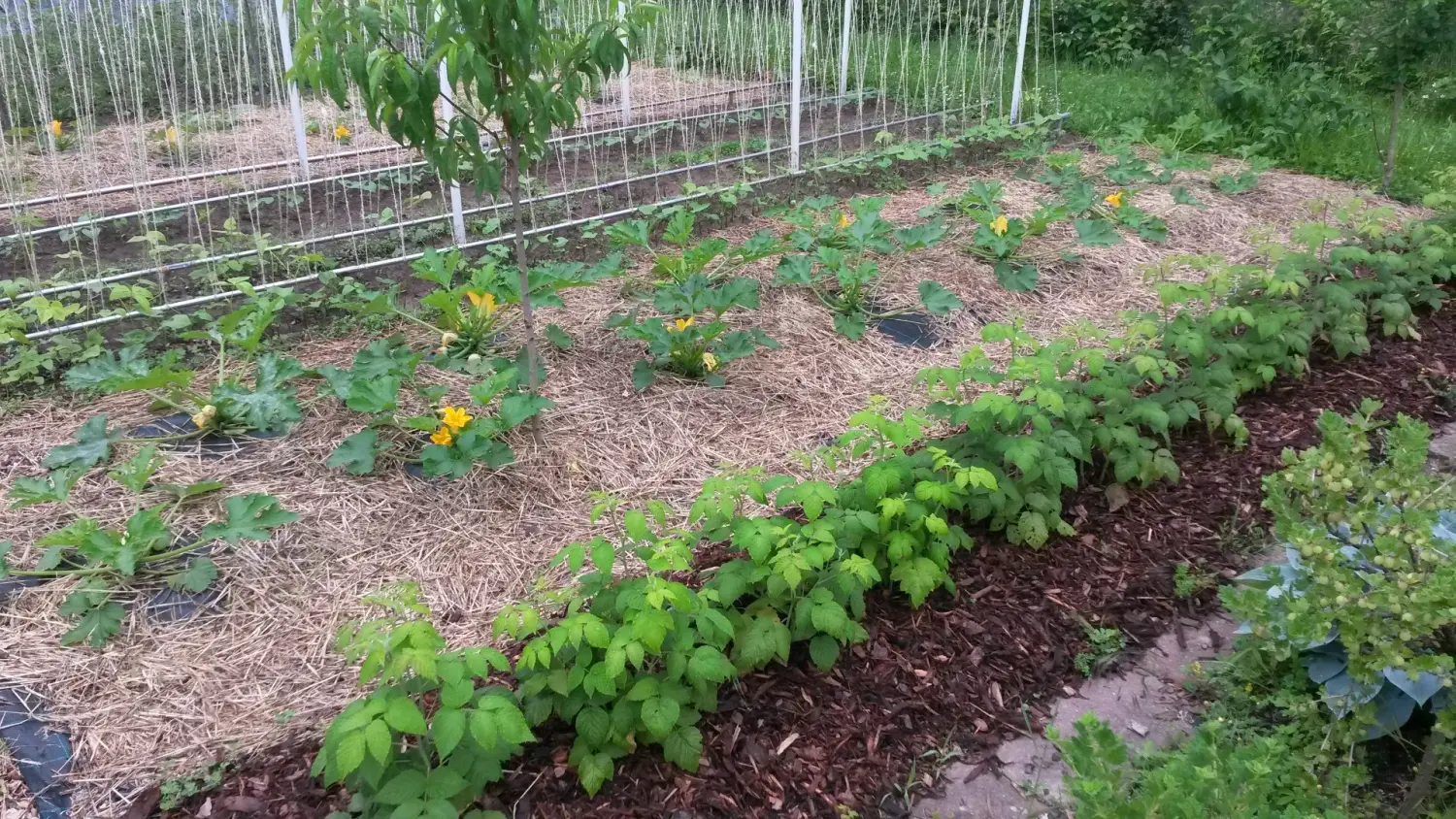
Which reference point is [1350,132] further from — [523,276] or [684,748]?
[684,748]

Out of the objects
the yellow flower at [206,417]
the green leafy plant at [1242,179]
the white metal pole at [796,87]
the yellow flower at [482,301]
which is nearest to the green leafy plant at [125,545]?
the yellow flower at [206,417]

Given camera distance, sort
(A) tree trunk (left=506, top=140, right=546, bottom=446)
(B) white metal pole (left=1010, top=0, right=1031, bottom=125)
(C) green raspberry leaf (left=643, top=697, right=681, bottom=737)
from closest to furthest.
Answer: (C) green raspberry leaf (left=643, top=697, right=681, bottom=737) → (A) tree trunk (left=506, top=140, right=546, bottom=446) → (B) white metal pole (left=1010, top=0, right=1031, bottom=125)

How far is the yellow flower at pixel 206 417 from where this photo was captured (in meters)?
3.35

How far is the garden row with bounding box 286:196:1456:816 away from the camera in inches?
78.4

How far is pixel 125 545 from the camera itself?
2.69 meters

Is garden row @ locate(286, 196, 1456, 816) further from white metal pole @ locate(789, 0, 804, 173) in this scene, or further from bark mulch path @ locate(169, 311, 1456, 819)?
white metal pole @ locate(789, 0, 804, 173)

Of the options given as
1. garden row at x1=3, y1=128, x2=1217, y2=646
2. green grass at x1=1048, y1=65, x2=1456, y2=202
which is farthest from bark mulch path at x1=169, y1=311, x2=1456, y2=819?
green grass at x1=1048, y1=65, x2=1456, y2=202

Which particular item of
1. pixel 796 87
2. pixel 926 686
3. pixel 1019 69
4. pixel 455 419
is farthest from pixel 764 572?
pixel 1019 69

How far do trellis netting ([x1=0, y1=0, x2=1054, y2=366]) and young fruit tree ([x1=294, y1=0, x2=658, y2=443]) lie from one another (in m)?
1.35

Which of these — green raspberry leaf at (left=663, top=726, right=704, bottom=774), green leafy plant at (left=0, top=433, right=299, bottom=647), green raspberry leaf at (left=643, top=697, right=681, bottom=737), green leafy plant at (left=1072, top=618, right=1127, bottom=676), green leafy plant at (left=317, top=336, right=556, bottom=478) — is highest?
green leafy plant at (left=317, top=336, right=556, bottom=478)

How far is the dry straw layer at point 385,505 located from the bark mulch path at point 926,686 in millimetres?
295

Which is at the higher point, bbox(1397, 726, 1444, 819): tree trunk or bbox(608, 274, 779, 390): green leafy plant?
bbox(608, 274, 779, 390): green leafy plant

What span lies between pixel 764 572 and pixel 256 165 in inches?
189

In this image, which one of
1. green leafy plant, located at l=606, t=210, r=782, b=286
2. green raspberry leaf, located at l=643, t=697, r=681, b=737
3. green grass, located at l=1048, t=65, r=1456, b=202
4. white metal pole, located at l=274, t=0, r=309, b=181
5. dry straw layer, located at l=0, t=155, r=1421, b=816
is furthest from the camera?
green grass, located at l=1048, t=65, r=1456, b=202
